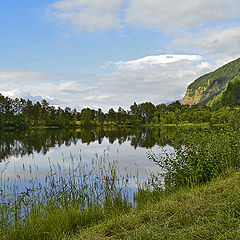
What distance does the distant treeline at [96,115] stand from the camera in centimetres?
8162

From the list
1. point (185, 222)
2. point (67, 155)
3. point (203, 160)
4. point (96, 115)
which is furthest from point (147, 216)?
point (96, 115)

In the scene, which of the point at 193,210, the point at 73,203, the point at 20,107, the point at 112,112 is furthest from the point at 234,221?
the point at 112,112

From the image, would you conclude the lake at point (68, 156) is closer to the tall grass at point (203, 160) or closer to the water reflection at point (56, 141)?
the water reflection at point (56, 141)

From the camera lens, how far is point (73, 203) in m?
6.39

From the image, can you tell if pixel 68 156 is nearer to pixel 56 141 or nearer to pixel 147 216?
pixel 147 216

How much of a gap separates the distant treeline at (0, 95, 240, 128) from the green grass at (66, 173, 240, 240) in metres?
64.0

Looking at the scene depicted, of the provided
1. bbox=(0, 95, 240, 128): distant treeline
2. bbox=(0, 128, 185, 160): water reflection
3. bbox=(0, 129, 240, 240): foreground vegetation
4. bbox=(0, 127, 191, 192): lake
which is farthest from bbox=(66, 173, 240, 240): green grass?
bbox=(0, 95, 240, 128): distant treeline

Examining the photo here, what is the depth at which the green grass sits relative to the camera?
3.37 m

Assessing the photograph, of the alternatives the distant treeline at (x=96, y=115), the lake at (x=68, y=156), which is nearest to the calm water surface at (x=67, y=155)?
the lake at (x=68, y=156)

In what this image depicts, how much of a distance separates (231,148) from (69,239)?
22.4 ft

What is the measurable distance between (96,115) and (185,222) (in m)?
111

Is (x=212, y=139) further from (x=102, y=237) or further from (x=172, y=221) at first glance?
(x=102, y=237)

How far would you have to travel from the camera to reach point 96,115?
114 metres

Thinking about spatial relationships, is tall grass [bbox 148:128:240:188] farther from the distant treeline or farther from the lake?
the distant treeline
